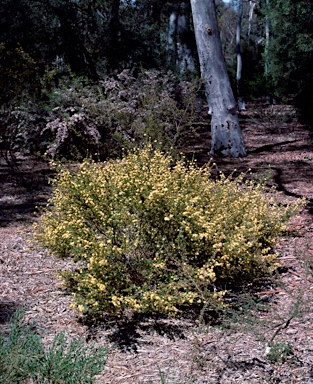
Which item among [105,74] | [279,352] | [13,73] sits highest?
[105,74]

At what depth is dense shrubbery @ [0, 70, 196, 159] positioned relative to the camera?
898 centimetres

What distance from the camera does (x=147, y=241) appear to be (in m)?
3.88

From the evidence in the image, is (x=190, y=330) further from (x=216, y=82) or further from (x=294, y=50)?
(x=294, y=50)

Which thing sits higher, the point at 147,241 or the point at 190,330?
the point at 147,241

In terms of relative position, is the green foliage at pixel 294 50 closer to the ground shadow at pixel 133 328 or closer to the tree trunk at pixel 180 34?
the tree trunk at pixel 180 34

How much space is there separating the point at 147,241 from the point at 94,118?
6.53 m

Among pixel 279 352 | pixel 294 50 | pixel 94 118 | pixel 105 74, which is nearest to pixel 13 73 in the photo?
pixel 94 118

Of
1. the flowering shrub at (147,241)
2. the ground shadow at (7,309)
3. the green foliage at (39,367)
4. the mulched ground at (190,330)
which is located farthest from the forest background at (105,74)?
the green foliage at (39,367)

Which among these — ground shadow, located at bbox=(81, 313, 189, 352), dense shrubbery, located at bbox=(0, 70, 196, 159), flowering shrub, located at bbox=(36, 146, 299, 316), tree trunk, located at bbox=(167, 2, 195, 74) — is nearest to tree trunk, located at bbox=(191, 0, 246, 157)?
dense shrubbery, located at bbox=(0, 70, 196, 159)

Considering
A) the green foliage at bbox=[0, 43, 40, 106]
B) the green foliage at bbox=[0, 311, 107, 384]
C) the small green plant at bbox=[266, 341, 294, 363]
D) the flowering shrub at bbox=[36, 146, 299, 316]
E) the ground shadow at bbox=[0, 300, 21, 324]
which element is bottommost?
the small green plant at bbox=[266, 341, 294, 363]

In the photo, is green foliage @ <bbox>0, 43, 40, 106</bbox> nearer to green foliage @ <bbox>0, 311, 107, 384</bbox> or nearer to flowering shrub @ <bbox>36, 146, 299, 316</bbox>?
flowering shrub @ <bbox>36, 146, 299, 316</bbox>

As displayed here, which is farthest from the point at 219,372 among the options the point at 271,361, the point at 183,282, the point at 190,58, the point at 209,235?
the point at 190,58

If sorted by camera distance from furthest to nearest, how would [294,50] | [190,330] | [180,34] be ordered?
[180,34] → [294,50] → [190,330]

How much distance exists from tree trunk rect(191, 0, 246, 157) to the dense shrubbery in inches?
19.2
